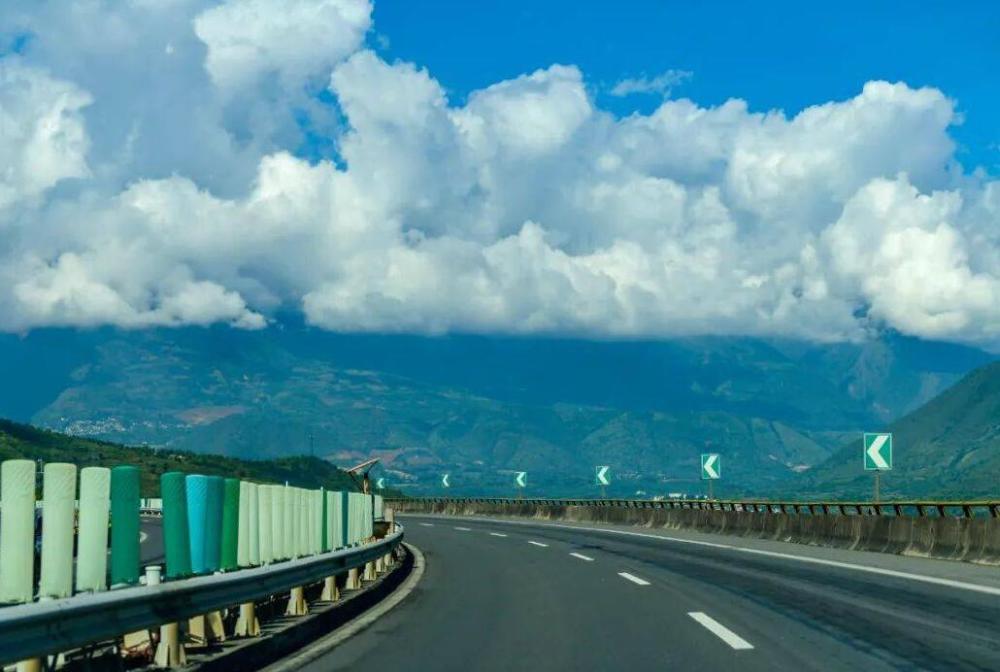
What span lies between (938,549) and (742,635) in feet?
45.0

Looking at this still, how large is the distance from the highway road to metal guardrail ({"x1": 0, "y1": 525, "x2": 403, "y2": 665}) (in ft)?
3.26

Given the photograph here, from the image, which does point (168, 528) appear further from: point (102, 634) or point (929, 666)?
point (929, 666)

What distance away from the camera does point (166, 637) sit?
10000 mm

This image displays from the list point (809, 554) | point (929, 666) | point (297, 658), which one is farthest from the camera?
point (809, 554)

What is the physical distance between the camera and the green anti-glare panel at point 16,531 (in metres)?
8.62

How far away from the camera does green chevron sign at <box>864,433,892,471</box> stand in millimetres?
30469

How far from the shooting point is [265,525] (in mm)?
14242

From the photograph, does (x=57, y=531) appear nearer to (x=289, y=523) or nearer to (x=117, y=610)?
(x=117, y=610)

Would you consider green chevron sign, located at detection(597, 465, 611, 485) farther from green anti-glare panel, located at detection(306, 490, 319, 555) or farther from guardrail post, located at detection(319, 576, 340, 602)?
guardrail post, located at detection(319, 576, 340, 602)

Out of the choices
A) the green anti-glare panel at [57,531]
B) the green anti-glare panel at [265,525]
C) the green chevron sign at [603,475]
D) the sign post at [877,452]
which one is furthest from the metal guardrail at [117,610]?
the green chevron sign at [603,475]

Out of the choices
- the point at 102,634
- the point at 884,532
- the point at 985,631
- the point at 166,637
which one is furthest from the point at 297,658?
the point at 884,532

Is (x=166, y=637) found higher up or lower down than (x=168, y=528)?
lower down

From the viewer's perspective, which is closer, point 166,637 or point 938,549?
point 166,637

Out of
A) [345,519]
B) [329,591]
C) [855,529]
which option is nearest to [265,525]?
[329,591]
